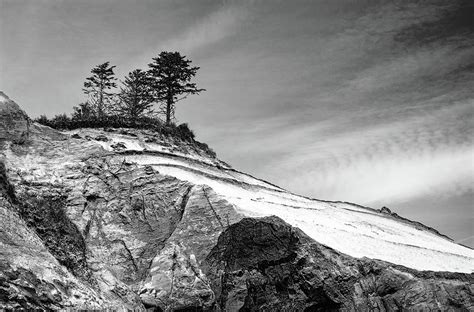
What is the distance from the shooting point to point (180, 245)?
16.2 meters

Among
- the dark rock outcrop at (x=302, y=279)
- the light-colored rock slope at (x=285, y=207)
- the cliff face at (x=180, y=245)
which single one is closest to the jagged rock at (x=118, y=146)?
the light-colored rock slope at (x=285, y=207)

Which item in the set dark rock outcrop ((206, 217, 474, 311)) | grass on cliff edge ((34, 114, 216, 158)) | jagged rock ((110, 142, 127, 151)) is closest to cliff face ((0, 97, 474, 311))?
dark rock outcrop ((206, 217, 474, 311))

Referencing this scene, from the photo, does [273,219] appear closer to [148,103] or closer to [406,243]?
[406,243]

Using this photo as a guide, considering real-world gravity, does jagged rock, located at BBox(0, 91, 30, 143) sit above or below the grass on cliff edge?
below

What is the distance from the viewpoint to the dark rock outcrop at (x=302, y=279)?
15781mm

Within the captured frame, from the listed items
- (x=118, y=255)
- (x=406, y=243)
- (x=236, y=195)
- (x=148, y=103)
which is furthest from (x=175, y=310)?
(x=148, y=103)

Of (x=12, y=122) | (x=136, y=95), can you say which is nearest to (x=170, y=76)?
(x=136, y=95)

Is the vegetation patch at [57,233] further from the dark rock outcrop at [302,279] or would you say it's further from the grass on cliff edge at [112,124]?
the grass on cliff edge at [112,124]

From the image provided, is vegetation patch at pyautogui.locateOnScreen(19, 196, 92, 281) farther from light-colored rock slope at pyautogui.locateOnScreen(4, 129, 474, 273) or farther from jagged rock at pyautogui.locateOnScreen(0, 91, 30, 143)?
jagged rock at pyautogui.locateOnScreen(0, 91, 30, 143)

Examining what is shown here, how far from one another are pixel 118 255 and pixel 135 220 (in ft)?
5.51

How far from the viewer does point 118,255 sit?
1592 cm

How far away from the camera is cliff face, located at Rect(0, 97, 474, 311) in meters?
14.2

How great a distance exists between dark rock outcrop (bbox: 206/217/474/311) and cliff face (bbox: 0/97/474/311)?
38 millimetres

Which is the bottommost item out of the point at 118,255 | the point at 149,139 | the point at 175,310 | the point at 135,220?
the point at 175,310
